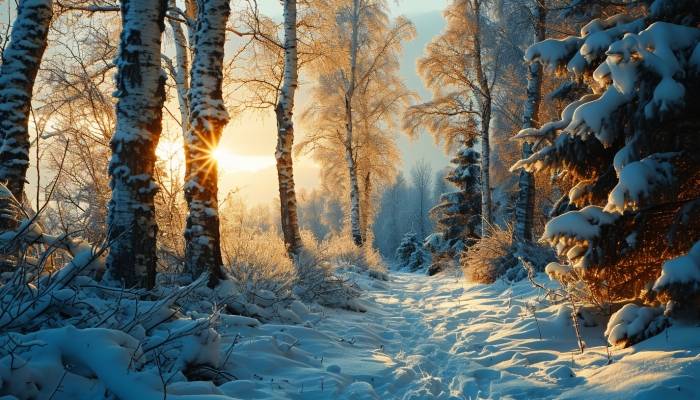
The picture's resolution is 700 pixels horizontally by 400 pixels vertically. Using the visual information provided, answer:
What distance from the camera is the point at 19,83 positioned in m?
4.36

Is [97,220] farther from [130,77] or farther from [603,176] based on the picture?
[603,176]

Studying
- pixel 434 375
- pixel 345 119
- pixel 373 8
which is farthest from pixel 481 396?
pixel 373 8

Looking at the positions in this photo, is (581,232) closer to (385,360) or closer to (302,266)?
(385,360)

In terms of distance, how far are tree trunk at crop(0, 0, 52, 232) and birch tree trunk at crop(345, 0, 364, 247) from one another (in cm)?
1143

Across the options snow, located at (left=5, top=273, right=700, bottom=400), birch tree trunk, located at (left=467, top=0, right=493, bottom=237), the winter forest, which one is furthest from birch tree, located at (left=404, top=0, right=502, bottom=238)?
snow, located at (left=5, top=273, right=700, bottom=400)

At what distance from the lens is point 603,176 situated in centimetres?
365

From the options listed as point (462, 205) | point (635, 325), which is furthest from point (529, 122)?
point (462, 205)

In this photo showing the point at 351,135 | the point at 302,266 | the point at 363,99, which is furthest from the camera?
the point at 363,99

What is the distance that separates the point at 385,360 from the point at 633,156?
2.51 metres

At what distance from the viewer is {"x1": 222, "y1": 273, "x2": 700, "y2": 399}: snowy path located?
8.01 ft

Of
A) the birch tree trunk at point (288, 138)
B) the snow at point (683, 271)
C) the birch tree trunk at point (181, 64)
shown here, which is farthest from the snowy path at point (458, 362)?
the birch tree trunk at point (181, 64)

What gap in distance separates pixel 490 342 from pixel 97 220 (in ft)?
19.9

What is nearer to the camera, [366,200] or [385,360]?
[385,360]

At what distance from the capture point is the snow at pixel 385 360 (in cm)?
187
